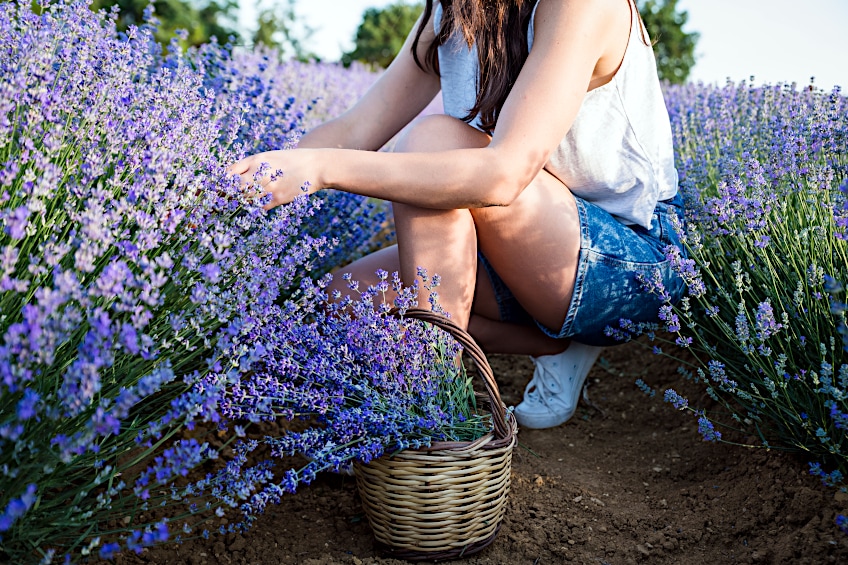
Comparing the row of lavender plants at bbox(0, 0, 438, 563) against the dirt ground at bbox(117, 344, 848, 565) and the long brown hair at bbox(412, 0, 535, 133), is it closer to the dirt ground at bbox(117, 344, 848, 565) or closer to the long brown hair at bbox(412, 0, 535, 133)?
the dirt ground at bbox(117, 344, 848, 565)

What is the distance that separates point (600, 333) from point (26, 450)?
4.76ft

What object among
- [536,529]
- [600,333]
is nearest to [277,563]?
[536,529]

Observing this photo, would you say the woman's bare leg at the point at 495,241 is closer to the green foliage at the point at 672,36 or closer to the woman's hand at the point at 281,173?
the woman's hand at the point at 281,173

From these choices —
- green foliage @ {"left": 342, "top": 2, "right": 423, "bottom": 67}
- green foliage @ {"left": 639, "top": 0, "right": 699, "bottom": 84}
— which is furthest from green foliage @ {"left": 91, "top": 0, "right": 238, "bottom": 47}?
green foliage @ {"left": 639, "top": 0, "right": 699, "bottom": 84}

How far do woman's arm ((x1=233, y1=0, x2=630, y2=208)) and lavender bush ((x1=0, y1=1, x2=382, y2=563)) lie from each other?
0.13 m

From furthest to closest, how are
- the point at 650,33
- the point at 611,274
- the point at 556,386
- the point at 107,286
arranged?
the point at 650,33 → the point at 556,386 → the point at 611,274 → the point at 107,286

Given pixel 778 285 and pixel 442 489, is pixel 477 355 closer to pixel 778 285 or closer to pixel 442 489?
pixel 442 489

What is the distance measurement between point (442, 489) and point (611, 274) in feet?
2.53

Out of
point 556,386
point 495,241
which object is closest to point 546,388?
point 556,386

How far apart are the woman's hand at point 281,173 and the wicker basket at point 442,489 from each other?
0.37 meters

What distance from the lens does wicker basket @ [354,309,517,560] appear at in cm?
144

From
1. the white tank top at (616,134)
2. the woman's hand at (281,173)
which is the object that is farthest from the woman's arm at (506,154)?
the white tank top at (616,134)

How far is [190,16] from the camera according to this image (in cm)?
990

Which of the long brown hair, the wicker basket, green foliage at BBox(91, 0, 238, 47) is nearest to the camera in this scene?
the wicker basket
